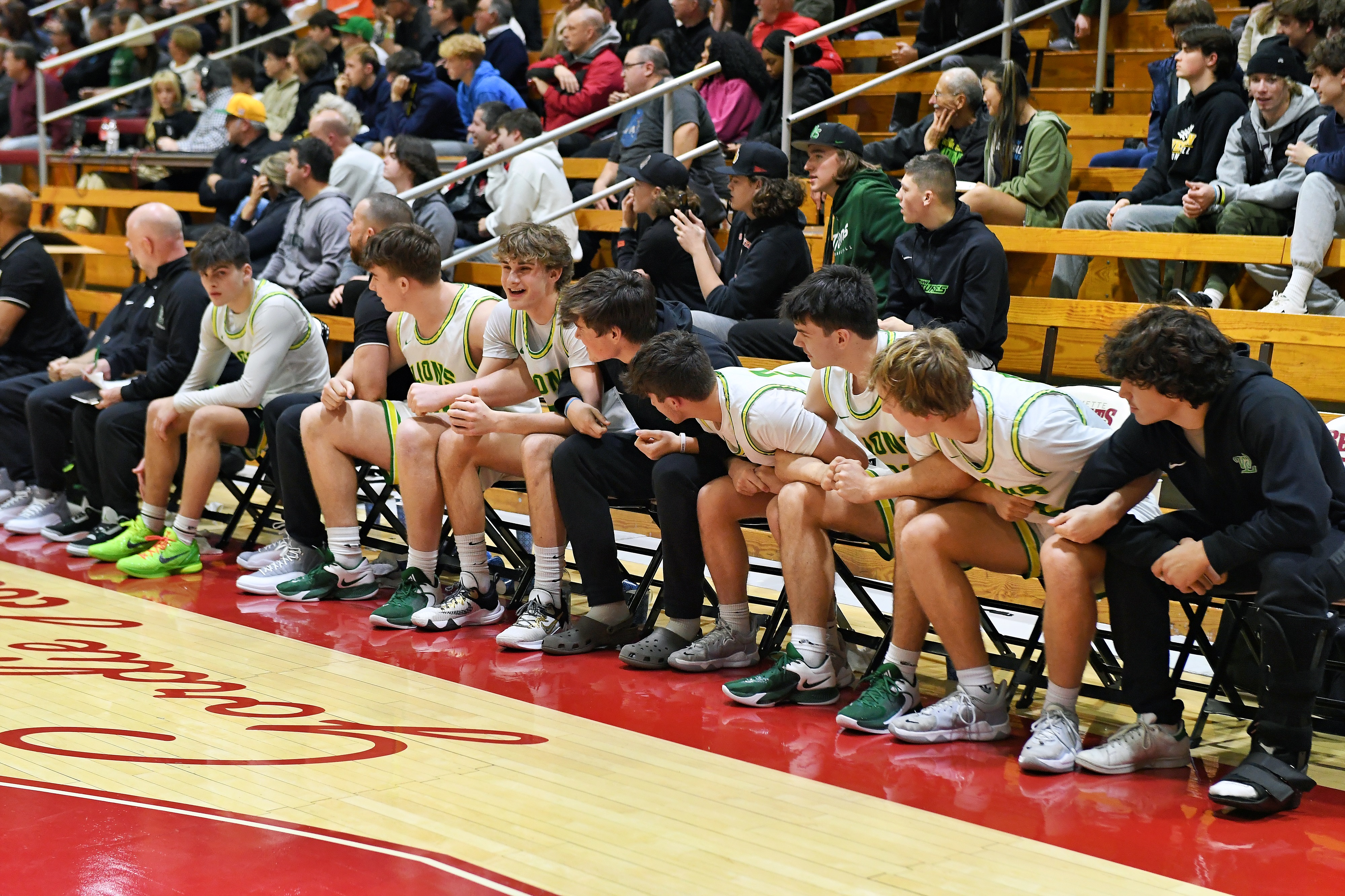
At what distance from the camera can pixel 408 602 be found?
18.1ft

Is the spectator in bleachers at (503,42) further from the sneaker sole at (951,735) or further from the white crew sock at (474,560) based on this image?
the sneaker sole at (951,735)

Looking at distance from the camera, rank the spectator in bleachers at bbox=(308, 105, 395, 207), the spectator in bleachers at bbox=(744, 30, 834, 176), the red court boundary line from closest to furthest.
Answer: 1. the red court boundary line
2. the spectator in bleachers at bbox=(744, 30, 834, 176)
3. the spectator in bleachers at bbox=(308, 105, 395, 207)

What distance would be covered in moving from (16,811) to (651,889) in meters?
1.57

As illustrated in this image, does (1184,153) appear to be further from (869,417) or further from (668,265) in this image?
(869,417)

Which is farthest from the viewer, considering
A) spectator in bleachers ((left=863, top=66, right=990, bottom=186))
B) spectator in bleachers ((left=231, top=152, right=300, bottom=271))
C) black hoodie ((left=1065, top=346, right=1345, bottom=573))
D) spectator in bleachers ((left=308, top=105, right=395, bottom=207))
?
spectator in bleachers ((left=231, top=152, right=300, bottom=271))

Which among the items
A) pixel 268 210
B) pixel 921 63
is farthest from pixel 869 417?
pixel 268 210

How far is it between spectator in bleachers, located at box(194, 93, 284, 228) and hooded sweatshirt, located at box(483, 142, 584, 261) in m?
2.49

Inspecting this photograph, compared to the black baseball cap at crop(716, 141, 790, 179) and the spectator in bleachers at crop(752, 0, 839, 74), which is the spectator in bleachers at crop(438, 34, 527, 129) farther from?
the black baseball cap at crop(716, 141, 790, 179)

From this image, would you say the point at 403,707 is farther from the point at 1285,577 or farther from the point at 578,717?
the point at 1285,577

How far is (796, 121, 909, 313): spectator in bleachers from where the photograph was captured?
5957mm

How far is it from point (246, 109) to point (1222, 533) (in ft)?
25.7

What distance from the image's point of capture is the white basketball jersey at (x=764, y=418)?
4.52 meters

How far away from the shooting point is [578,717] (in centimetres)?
434

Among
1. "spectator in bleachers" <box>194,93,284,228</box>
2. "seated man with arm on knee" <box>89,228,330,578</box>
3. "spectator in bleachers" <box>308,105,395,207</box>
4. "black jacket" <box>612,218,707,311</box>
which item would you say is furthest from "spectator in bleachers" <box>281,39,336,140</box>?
"black jacket" <box>612,218,707,311</box>
